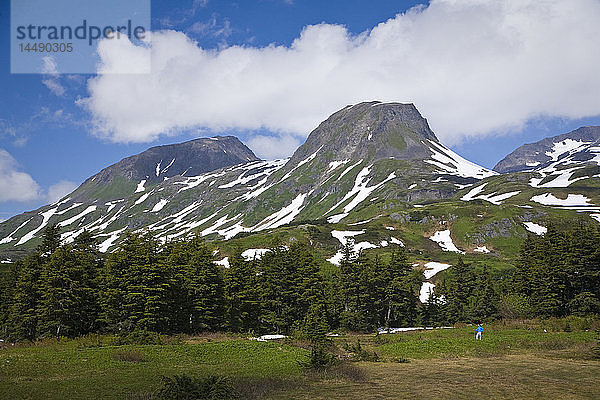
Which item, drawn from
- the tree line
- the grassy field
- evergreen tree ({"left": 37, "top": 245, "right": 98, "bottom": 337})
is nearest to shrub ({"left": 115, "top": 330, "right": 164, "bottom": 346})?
the grassy field

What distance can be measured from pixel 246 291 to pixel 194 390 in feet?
110

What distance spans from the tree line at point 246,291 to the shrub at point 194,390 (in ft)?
60.4

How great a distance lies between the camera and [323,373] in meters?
26.5

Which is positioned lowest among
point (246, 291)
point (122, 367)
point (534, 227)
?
point (122, 367)

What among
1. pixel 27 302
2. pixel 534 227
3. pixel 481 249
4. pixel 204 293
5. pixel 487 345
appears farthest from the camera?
pixel 534 227

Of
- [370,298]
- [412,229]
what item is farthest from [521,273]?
[412,229]

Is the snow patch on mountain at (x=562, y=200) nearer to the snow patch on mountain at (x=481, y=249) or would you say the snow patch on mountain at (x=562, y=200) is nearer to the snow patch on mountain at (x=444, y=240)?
the snow patch on mountain at (x=444, y=240)

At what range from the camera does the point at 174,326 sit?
153 ft

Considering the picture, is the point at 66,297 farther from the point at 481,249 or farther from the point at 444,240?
the point at 444,240

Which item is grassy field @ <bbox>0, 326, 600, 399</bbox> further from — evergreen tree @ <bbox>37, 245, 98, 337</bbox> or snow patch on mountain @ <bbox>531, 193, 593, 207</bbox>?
snow patch on mountain @ <bbox>531, 193, 593, 207</bbox>

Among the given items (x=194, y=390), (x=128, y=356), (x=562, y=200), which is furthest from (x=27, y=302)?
(x=562, y=200)

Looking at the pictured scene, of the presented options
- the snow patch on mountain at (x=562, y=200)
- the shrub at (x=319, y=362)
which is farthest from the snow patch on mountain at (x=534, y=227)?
the shrub at (x=319, y=362)

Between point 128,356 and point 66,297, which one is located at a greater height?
point 66,297

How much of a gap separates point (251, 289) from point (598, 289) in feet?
153
